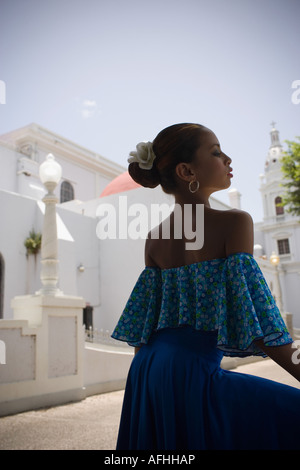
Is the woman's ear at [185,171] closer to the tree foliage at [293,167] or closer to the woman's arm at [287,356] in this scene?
the woman's arm at [287,356]

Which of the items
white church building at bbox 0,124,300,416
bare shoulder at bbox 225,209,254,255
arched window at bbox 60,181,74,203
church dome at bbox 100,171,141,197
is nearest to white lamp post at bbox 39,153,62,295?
white church building at bbox 0,124,300,416

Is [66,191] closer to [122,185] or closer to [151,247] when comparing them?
[122,185]

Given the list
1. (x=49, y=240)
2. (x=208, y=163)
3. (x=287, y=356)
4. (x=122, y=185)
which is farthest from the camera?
(x=122, y=185)

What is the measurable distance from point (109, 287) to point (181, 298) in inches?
527

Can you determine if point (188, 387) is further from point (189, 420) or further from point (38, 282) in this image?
point (38, 282)

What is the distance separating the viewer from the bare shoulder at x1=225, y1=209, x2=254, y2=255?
4.27 ft

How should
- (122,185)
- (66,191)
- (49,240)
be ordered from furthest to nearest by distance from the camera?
(66,191) → (122,185) → (49,240)

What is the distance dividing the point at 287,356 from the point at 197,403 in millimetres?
333

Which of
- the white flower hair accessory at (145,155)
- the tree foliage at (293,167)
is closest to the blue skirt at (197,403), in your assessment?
the white flower hair accessory at (145,155)

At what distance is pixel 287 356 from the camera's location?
1.15 metres

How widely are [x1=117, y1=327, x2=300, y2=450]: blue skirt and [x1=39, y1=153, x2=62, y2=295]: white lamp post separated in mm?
5261

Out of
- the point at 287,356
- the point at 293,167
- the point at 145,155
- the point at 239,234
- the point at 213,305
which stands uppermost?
the point at 293,167

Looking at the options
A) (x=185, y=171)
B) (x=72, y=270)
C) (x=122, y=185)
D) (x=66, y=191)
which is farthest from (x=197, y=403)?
(x=66, y=191)

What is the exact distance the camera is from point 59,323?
634cm
